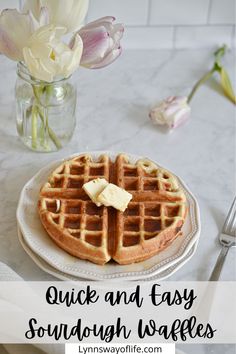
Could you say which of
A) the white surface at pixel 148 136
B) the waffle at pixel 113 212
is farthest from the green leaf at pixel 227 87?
the waffle at pixel 113 212

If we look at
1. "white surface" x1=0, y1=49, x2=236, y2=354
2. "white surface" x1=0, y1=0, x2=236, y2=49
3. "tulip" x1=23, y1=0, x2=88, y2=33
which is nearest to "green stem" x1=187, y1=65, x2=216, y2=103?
"white surface" x1=0, y1=49, x2=236, y2=354

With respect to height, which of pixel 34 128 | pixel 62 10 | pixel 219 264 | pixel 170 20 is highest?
pixel 62 10

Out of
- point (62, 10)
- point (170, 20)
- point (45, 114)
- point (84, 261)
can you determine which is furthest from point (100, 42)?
point (170, 20)

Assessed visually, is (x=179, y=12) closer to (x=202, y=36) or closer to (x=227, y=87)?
(x=202, y=36)

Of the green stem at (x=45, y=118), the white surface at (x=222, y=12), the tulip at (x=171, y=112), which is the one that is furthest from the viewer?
the white surface at (x=222, y=12)

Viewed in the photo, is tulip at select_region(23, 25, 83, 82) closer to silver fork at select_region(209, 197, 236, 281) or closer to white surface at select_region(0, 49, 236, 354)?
white surface at select_region(0, 49, 236, 354)

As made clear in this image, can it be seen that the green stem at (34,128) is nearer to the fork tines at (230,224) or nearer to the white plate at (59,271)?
the white plate at (59,271)

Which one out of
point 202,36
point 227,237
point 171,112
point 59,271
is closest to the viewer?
point 59,271

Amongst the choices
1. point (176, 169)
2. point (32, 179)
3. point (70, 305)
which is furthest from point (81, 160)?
point (70, 305)
